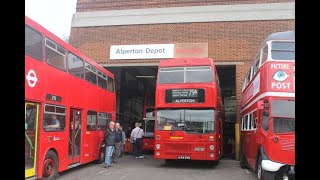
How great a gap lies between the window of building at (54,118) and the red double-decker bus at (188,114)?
3989mm

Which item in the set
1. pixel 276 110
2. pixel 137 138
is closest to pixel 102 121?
pixel 137 138

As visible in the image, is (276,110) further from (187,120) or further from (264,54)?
(187,120)

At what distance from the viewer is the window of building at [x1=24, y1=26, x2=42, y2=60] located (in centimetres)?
841

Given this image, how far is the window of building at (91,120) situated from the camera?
1276 centimetres

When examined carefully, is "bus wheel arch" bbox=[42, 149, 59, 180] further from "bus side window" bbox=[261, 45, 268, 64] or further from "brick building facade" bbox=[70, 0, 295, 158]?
"brick building facade" bbox=[70, 0, 295, 158]

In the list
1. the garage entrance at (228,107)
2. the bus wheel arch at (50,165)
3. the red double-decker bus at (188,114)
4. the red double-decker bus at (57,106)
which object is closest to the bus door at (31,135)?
the red double-decker bus at (57,106)

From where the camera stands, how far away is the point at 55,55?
33.1ft

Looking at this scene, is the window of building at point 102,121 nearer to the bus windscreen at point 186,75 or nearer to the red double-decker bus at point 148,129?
the bus windscreen at point 186,75

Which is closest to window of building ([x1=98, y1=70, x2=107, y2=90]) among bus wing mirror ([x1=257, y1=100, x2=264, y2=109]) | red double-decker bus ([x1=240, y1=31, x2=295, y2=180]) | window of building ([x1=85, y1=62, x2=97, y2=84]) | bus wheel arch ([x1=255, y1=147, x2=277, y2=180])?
window of building ([x1=85, y1=62, x2=97, y2=84])

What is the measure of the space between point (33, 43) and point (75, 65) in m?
2.89

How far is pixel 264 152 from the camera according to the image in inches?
360

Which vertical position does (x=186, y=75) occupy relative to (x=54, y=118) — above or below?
above

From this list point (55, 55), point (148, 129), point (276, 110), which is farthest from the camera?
point (148, 129)

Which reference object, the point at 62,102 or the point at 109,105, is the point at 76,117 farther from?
the point at 109,105
